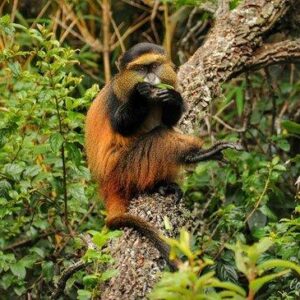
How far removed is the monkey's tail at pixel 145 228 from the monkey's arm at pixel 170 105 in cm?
81

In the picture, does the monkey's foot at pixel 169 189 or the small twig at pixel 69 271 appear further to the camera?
the monkey's foot at pixel 169 189

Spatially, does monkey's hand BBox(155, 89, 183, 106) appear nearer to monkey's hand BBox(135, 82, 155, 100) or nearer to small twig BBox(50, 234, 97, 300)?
monkey's hand BBox(135, 82, 155, 100)

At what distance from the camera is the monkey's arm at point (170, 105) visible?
4680 millimetres

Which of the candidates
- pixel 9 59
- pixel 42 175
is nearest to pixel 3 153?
pixel 42 175

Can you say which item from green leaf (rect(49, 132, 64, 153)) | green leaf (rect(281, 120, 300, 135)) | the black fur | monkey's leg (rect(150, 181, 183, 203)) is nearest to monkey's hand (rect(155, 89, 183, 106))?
the black fur

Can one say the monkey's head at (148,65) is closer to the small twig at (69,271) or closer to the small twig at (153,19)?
the small twig at (69,271)

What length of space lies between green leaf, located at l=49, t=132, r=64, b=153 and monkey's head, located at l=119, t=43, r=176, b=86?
1.87 ft

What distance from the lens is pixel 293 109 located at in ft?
22.9

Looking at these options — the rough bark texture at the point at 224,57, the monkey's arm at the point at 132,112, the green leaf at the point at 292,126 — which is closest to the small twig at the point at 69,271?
the rough bark texture at the point at 224,57

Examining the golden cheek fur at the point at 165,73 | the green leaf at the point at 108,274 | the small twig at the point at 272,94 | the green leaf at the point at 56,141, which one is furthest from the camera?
the small twig at the point at 272,94

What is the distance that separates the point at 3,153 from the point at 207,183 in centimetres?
184

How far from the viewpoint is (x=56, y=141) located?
4.56 m

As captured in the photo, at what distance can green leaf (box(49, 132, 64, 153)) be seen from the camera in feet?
14.9

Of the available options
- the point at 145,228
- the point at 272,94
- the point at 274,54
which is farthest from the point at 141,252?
the point at 272,94
